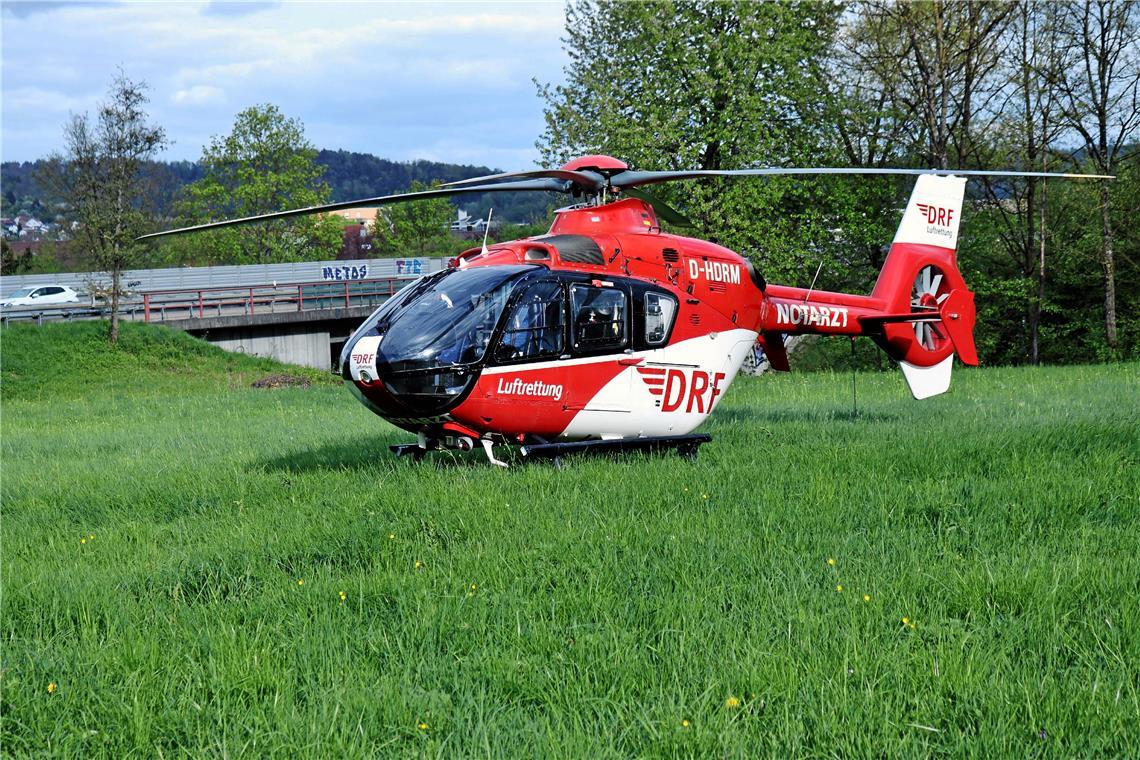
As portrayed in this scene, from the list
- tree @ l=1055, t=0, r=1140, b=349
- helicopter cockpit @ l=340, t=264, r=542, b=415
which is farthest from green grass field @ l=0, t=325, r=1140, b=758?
tree @ l=1055, t=0, r=1140, b=349

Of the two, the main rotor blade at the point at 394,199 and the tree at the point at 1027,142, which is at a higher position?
the tree at the point at 1027,142

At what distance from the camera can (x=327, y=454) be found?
11.9 m

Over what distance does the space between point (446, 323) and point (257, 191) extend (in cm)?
5287

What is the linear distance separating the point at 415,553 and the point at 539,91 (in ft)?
84.1

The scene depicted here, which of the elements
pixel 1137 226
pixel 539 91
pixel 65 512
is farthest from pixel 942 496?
pixel 1137 226

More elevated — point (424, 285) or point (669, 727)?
point (424, 285)

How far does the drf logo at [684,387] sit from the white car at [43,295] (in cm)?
4276

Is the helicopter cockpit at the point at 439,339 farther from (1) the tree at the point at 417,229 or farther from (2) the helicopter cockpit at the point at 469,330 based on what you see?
(1) the tree at the point at 417,229

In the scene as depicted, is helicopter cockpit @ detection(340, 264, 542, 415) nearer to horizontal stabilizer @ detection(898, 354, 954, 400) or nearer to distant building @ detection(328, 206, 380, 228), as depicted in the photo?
distant building @ detection(328, 206, 380, 228)

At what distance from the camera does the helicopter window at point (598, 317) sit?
9898 mm

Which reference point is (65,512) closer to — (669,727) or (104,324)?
(669,727)

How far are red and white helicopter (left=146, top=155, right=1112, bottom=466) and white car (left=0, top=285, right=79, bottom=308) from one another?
42.4 m

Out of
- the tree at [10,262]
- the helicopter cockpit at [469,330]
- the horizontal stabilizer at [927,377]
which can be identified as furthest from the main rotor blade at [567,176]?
the tree at [10,262]

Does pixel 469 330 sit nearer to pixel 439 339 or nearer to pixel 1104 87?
pixel 439 339
